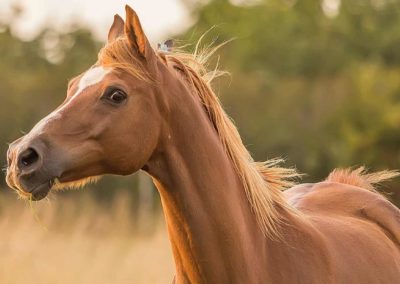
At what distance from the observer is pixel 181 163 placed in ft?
16.0

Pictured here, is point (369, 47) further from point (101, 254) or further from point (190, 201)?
point (190, 201)

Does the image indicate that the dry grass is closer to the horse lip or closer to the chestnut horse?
the chestnut horse

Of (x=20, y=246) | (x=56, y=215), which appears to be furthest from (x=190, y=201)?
(x=56, y=215)

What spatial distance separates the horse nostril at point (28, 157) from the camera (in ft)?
14.5

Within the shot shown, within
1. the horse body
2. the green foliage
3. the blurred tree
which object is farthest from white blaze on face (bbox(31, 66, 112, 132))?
the blurred tree

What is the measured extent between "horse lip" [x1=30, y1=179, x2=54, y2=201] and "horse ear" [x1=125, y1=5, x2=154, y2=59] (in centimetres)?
Answer: 72

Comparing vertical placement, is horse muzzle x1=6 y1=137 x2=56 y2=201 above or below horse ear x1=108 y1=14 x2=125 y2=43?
below

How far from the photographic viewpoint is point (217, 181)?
16.2ft

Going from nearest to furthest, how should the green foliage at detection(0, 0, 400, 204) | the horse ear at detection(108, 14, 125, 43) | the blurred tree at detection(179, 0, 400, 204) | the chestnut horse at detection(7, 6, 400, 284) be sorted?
the chestnut horse at detection(7, 6, 400, 284) → the horse ear at detection(108, 14, 125, 43) → the green foliage at detection(0, 0, 400, 204) → the blurred tree at detection(179, 0, 400, 204)

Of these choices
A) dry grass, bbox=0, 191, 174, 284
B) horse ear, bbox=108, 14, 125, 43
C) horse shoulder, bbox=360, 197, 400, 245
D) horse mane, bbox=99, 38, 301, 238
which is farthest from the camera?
dry grass, bbox=0, 191, 174, 284

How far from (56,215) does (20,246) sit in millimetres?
2978

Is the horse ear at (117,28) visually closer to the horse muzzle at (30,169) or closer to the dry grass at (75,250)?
the horse muzzle at (30,169)

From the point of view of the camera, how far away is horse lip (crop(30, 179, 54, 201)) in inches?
177

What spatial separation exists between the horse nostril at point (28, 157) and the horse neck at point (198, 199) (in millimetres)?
604
